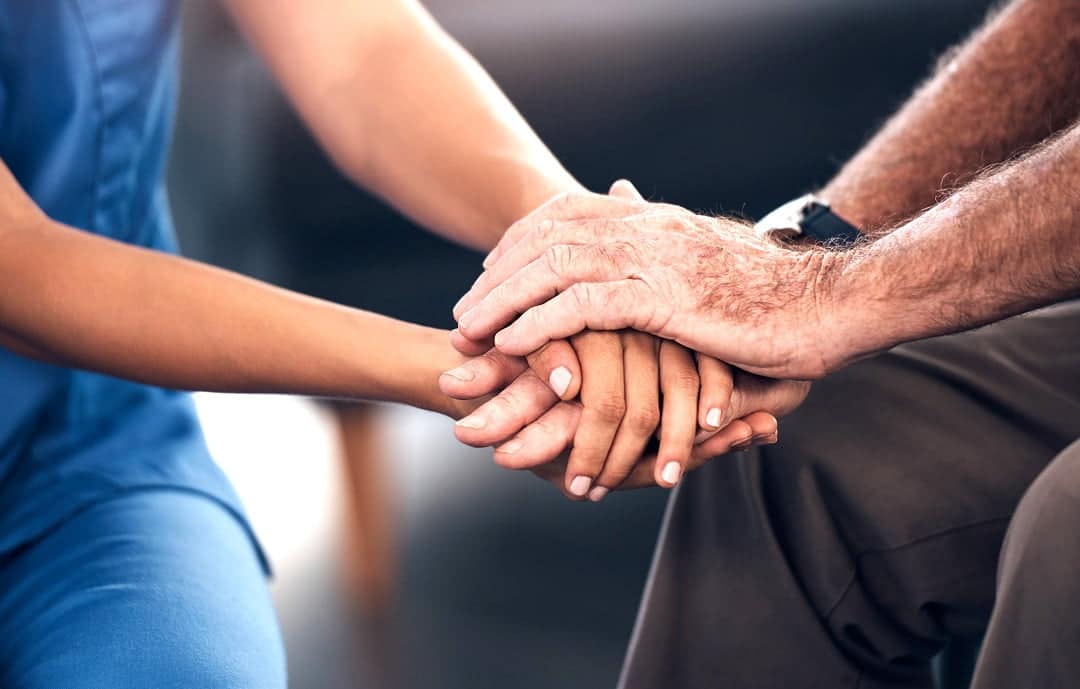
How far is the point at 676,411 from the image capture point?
0.89m

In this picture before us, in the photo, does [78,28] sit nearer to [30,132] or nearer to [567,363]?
[30,132]

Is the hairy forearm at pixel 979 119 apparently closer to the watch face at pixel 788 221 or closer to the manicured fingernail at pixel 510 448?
the watch face at pixel 788 221

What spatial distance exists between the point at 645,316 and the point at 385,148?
357 millimetres

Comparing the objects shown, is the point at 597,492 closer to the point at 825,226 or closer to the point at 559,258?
the point at 559,258

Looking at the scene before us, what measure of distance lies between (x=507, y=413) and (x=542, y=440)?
3cm

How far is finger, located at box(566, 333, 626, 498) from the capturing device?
89 centimetres

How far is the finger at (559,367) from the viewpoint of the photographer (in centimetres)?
90

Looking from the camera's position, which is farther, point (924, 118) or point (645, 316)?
point (924, 118)

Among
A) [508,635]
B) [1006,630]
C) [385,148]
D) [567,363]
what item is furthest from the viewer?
[508,635]

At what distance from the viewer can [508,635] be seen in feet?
5.83

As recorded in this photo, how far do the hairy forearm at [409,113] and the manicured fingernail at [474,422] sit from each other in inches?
9.7

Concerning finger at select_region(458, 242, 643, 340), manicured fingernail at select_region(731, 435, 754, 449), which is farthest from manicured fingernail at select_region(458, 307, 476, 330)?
manicured fingernail at select_region(731, 435, 754, 449)

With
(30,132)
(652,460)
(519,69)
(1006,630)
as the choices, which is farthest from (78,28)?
(519,69)

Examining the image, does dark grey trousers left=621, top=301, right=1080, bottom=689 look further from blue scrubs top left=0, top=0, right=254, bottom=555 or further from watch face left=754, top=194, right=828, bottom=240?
blue scrubs top left=0, top=0, right=254, bottom=555
